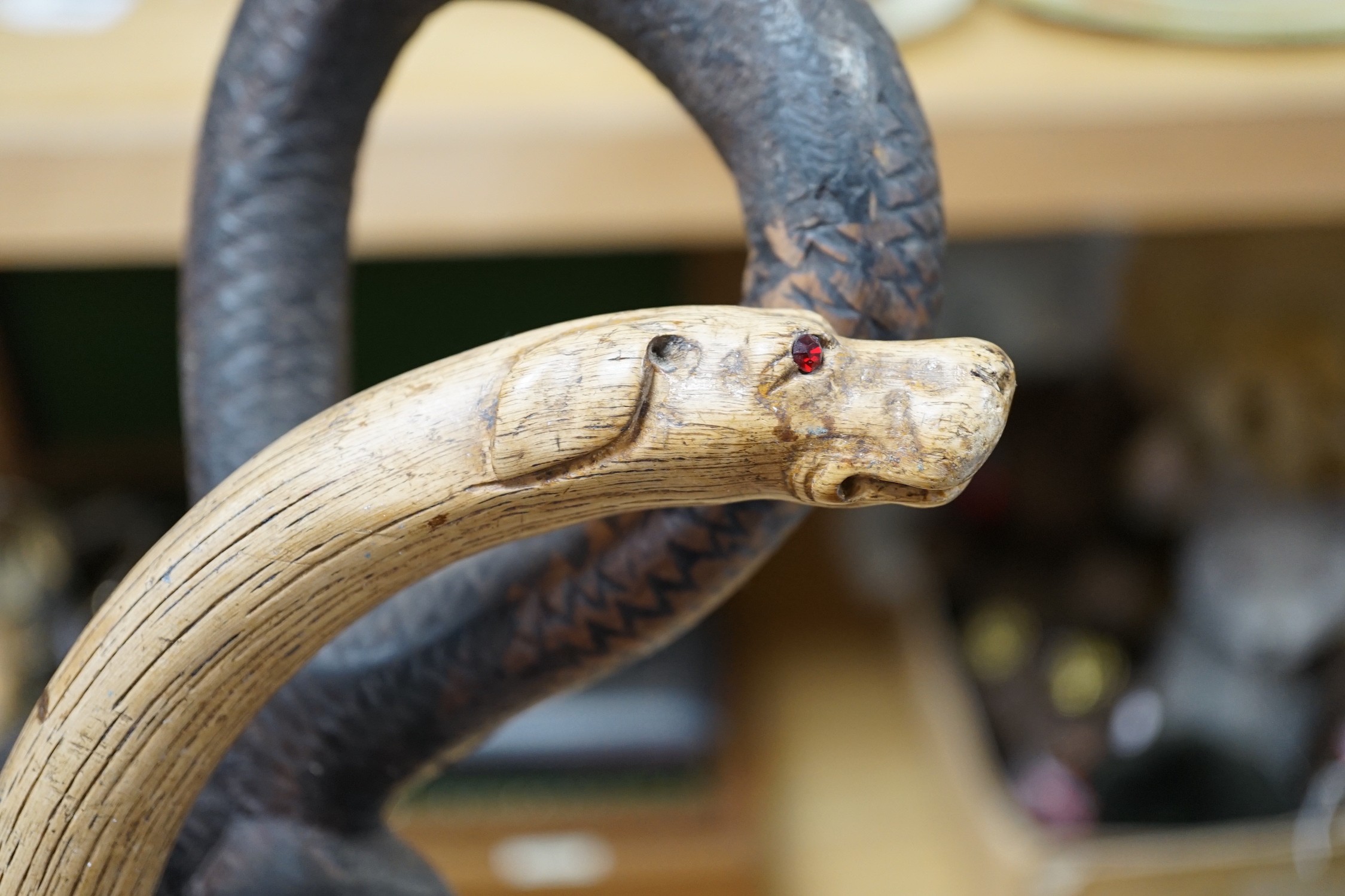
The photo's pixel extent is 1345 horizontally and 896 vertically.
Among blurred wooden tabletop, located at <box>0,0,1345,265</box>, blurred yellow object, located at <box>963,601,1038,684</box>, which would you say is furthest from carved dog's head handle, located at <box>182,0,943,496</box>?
blurred yellow object, located at <box>963,601,1038,684</box>

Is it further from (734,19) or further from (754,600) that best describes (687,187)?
(754,600)

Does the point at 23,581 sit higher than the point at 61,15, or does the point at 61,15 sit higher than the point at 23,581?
the point at 61,15

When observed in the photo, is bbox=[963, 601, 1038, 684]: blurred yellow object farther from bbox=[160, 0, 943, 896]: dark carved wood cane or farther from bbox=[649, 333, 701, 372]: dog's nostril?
bbox=[649, 333, 701, 372]: dog's nostril

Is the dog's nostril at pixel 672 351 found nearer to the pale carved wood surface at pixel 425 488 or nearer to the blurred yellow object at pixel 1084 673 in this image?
the pale carved wood surface at pixel 425 488

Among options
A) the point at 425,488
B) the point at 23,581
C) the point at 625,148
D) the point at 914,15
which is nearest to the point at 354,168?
the point at 425,488

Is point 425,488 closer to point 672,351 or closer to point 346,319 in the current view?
point 672,351

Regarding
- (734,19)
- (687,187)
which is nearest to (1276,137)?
(687,187)

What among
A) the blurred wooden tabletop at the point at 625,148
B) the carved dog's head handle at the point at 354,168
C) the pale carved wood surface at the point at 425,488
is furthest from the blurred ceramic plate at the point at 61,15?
the pale carved wood surface at the point at 425,488
